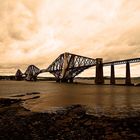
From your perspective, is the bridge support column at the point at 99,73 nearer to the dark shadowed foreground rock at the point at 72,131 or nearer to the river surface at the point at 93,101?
the river surface at the point at 93,101

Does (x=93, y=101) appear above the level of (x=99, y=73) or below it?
below

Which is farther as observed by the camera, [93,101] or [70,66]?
[70,66]

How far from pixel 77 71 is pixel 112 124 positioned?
15121 cm

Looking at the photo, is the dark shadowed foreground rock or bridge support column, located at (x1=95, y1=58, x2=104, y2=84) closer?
the dark shadowed foreground rock

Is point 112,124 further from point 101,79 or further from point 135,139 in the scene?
point 101,79

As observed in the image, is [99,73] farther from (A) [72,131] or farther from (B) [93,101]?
(A) [72,131]

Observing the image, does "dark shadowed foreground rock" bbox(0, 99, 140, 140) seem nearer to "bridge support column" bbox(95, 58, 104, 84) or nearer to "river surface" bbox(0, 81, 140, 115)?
"river surface" bbox(0, 81, 140, 115)

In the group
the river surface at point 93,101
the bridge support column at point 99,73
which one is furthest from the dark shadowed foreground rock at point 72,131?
the bridge support column at point 99,73

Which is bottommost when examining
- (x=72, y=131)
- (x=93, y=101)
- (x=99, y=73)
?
(x=72, y=131)

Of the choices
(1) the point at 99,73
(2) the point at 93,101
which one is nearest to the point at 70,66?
(1) the point at 99,73

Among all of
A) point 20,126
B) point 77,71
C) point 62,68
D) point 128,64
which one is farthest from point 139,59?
Result: point 20,126

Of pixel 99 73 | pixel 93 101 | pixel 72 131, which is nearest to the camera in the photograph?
pixel 72 131

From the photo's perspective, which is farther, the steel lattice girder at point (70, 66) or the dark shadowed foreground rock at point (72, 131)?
the steel lattice girder at point (70, 66)

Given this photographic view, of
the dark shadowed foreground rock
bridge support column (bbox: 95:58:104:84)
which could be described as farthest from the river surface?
bridge support column (bbox: 95:58:104:84)
